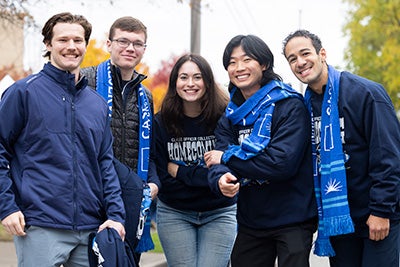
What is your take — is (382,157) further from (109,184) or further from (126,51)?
(126,51)

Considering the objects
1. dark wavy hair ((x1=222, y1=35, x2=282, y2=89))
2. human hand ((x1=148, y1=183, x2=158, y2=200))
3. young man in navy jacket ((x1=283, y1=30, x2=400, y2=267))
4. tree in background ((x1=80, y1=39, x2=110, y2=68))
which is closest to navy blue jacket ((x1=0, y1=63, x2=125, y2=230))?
human hand ((x1=148, y1=183, x2=158, y2=200))

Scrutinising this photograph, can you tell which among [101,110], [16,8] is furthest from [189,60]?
[16,8]

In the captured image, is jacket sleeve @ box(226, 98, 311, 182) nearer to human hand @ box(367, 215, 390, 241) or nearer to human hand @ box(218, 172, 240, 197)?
human hand @ box(218, 172, 240, 197)

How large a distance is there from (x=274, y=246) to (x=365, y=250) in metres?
0.62

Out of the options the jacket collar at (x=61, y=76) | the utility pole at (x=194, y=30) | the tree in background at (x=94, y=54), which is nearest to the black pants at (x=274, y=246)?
the jacket collar at (x=61, y=76)

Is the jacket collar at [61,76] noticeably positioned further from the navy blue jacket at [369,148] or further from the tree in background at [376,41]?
the tree in background at [376,41]

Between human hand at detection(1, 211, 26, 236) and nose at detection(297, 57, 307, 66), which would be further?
nose at detection(297, 57, 307, 66)

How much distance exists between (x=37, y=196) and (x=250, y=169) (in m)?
1.36

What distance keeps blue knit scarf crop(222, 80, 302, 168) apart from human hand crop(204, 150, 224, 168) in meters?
0.06

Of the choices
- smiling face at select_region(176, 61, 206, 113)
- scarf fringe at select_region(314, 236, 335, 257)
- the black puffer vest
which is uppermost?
smiling face at select_region(176, 61, 206, 113)

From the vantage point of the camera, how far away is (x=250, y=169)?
3.78 metres

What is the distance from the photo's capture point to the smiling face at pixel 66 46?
132 inches

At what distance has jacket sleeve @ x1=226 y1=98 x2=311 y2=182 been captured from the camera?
3.72m

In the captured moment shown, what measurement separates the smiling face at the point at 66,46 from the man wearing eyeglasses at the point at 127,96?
0.66 meters
